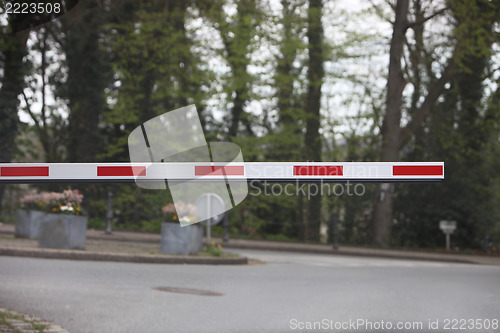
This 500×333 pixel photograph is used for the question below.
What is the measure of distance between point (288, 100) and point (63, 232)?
1222 centimetres

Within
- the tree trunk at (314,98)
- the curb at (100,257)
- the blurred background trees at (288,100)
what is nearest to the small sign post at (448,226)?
the blurred background trees at (288,100)

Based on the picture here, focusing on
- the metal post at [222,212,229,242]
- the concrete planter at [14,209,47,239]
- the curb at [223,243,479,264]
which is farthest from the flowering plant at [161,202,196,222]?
the metal post at [222,212,229,242]

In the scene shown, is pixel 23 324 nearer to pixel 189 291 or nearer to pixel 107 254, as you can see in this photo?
pixel 189 291

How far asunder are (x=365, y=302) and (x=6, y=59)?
5.27 meters

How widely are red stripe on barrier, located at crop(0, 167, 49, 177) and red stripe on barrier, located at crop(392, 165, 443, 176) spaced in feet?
7.08

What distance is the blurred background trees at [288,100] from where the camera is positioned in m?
22.9

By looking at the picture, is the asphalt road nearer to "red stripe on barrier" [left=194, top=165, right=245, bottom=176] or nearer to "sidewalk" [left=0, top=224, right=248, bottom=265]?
"sidewalk" [left=0, top=224, right=248, bottom=265]

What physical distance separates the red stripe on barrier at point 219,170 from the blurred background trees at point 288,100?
17.4 metres

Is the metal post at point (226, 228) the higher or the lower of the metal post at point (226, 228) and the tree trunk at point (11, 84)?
the lower

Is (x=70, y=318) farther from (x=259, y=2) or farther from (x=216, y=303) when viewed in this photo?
(x=259, y=2)

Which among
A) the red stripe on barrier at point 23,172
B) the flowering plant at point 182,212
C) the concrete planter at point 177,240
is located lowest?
the concrete planter at point 177,240

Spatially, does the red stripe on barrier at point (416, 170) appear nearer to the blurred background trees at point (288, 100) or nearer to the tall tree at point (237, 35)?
the blurred background trees at point (288, 100)

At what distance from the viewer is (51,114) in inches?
984

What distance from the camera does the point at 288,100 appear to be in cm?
2522
